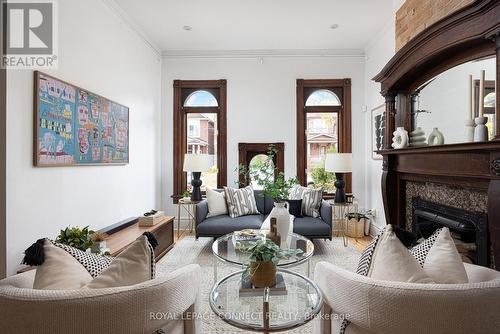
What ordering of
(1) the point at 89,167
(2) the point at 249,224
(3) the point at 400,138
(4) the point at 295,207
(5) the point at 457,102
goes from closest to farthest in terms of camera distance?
(5) the point at 457,102 < (3) the point at 400,138 < (1) the point at 89,167 < (2) the point at 249,224 < (4) the point at 295,207

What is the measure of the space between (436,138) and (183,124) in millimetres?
3829

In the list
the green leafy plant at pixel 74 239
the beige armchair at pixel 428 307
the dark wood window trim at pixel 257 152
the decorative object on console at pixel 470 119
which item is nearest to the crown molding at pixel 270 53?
the dark wood window trim at pixel 257 152

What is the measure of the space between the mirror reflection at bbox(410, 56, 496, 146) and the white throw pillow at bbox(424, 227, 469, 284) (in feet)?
3.70

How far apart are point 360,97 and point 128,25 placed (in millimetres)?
3869

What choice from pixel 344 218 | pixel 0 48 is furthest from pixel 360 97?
pixel 0 48

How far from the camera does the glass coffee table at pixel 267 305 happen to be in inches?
49.4

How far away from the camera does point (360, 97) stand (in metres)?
4.63

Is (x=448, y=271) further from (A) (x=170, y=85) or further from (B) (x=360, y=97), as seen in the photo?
(A) (x=170, y=85)

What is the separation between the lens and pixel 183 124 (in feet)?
15.7

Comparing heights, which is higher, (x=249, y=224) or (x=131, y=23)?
(x=131, y=23)

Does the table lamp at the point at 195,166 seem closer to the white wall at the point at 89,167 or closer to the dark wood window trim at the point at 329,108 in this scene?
the white wall at the point at 89,167

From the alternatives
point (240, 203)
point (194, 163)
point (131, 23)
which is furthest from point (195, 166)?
point (131, 23)

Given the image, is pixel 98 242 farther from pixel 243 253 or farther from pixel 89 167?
pixel 243 253

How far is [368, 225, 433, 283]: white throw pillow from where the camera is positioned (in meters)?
1.05
